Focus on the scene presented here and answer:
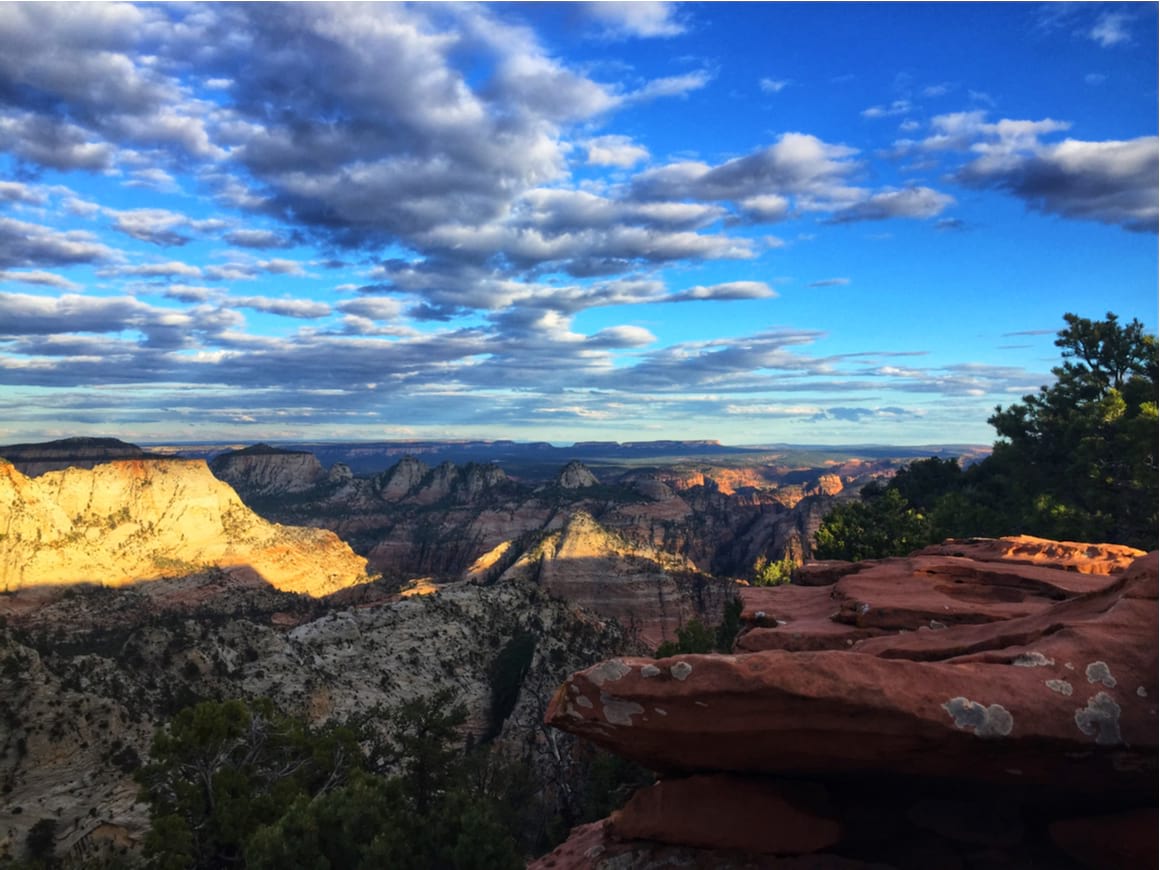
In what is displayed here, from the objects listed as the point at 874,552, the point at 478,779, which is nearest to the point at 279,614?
the point at 478,779

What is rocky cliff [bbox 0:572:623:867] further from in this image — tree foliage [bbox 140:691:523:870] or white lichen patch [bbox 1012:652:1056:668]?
white lichen patch [bbox 1012:652:1056:668]

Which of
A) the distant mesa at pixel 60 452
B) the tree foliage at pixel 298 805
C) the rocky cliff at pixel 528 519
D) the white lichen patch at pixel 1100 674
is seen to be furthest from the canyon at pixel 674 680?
the distant mesa at pixel 60 452

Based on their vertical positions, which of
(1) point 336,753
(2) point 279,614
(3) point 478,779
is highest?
(1) point 336,753

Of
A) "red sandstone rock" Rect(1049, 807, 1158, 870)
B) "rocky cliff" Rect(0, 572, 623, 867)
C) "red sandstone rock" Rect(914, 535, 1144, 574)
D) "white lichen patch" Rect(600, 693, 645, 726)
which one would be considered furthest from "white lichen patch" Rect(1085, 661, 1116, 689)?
"rocky cliff" Rect(0, 572, 623, 867)

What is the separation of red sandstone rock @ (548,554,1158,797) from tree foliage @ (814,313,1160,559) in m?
34.2

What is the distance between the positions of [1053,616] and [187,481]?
433ft

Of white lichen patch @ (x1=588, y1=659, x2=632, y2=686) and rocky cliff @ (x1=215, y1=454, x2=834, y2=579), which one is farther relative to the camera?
rocky cliff @ (x1=215, y1=454, x2=834, y2=579)

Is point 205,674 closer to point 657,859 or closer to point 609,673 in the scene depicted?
point 657,859

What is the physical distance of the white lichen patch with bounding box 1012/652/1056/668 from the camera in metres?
8.71

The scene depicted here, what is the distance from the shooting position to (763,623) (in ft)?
50.1

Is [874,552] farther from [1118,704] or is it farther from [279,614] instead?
[279,614]

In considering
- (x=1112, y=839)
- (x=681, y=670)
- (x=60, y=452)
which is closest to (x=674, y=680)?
(x=681, y=670)

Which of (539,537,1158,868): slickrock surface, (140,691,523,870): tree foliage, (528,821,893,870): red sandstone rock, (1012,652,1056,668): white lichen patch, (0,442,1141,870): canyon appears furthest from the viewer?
(140,691,523,870): tree foliage

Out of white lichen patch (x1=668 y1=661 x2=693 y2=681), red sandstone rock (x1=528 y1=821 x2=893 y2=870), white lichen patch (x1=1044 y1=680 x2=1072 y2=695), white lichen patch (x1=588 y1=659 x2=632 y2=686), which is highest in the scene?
white lichen patch (x1=1044 y1=680 x2=1072 y2=695)
